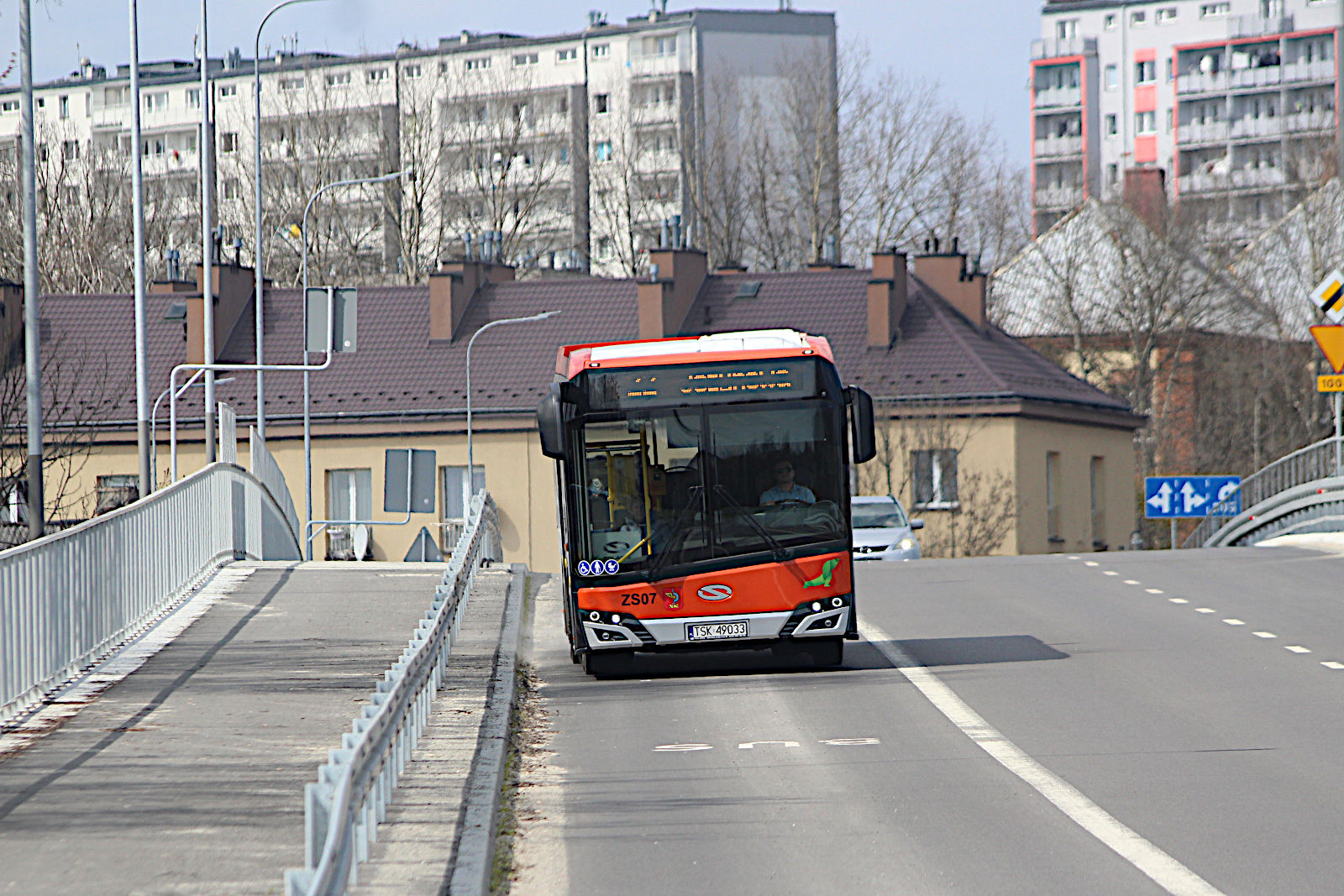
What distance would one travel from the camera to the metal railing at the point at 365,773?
5.59m

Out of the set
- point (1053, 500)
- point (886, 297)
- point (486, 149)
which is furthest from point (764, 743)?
point (486, 149)

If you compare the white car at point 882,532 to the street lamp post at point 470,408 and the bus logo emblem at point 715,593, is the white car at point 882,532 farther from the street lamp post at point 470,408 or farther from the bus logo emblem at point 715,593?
the street lamp post at point 470,408

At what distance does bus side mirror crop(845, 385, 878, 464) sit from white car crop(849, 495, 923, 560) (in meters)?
16.3

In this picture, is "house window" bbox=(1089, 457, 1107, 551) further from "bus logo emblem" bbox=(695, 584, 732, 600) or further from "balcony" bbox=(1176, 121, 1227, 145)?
"balcony" bbox=(1176, 121, 1227, 145)

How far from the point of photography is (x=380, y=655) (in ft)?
50.2

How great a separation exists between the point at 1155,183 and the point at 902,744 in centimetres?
7396

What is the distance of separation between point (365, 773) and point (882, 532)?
2663cm

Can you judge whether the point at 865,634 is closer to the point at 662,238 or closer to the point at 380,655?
the point at 380,655

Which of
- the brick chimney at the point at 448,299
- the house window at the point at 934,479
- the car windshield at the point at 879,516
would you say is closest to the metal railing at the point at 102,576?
the car windshield at the point at 879,516

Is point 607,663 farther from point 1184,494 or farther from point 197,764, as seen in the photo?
point 1184,494

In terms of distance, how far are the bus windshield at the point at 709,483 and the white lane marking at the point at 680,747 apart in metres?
3.83

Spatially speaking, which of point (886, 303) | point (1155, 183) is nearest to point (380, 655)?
point (886, 303)

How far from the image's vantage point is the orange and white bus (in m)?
15.2

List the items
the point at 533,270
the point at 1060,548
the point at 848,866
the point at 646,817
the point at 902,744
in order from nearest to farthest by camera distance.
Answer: the point at 848,866
the point at 646,817
the point at 902,744
the point at 1060,548
the point at 533,270
